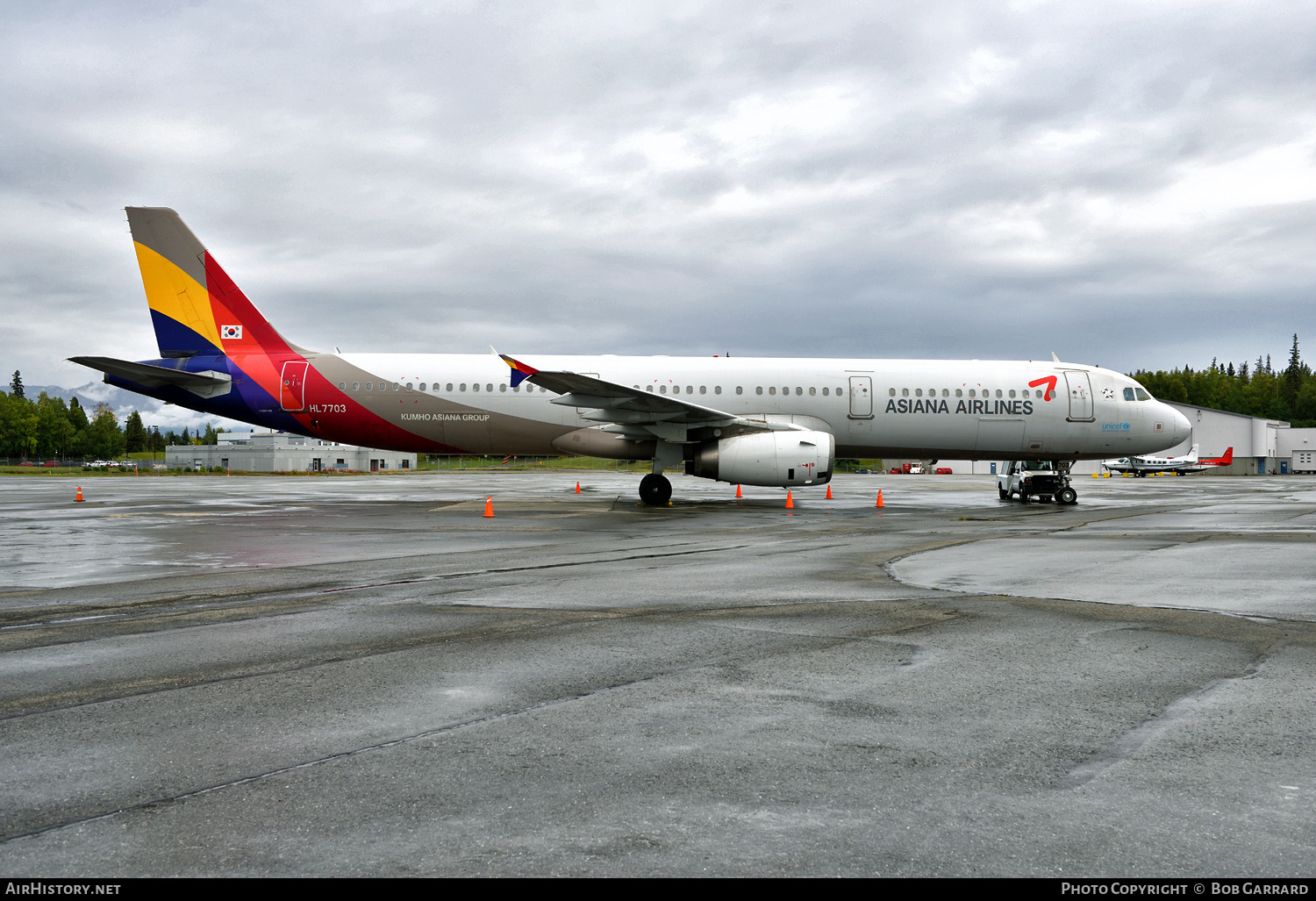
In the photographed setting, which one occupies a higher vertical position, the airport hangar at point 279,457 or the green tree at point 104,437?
the green tree at point 104,437

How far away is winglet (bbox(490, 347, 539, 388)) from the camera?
1867 cm

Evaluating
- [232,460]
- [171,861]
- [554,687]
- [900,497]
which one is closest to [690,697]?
[554,687]

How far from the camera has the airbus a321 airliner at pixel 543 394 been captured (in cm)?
2134

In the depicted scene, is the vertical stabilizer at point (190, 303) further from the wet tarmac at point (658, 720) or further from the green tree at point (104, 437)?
the green tree at point (104, 437)

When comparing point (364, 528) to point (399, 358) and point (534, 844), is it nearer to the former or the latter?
point (399, 358)

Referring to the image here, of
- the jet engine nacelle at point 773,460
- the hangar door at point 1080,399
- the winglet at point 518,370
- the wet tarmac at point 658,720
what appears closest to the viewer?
the wet tarmac at point 658,720

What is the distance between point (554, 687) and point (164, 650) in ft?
9.33

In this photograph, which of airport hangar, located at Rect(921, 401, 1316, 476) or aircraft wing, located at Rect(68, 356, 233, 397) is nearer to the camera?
aircraft wing, located at Rect(68, 356, 233, 397)

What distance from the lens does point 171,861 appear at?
2.62 metres

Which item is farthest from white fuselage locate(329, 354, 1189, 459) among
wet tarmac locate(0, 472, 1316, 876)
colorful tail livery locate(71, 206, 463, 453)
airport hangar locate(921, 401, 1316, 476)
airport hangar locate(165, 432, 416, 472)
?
airport hangar locate(165, 432, 416, 472)

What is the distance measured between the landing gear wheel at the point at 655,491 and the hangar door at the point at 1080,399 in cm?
1111

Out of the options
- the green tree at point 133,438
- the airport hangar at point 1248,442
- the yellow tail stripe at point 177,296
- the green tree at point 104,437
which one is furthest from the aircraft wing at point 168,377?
the green tree at point 133,438

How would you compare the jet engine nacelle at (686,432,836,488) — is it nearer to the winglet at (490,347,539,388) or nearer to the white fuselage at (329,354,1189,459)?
the white fuselage at (329,354,1189,459)

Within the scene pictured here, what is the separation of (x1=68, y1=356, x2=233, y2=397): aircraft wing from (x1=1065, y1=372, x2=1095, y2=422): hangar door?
2206 cm
